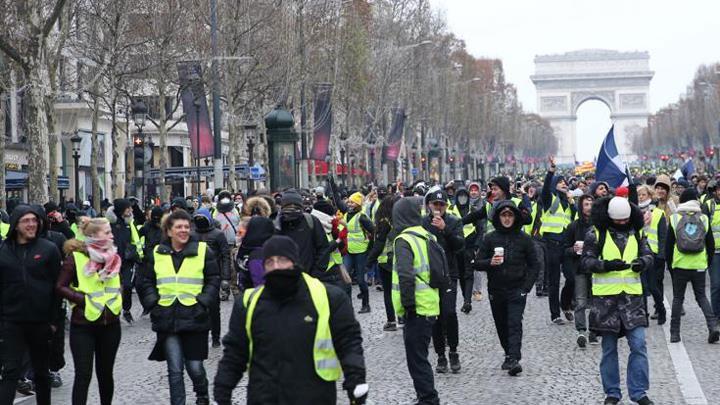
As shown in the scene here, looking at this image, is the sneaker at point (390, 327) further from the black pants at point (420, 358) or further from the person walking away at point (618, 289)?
the person walking away at point (618, 289)

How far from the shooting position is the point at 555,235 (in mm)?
17688

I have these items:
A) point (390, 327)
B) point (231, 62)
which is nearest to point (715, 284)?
point (390, 327)

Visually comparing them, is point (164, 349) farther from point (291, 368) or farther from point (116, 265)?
point (291, 368)

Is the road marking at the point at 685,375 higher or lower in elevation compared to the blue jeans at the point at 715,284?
lower

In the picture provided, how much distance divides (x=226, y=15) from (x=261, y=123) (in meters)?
8.30

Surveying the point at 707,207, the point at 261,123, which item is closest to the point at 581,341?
the point at 707,207

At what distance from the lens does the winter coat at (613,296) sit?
10477 millimetres

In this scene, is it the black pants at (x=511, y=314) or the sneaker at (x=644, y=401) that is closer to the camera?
the sneaker at (x=644, y=401)

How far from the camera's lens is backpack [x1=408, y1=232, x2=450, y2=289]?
10977mm

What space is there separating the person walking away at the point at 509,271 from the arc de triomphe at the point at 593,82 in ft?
536

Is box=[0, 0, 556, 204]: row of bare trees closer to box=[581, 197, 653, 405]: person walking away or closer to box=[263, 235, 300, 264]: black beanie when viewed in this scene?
box=[581, 197, 653, 405]: person walking away

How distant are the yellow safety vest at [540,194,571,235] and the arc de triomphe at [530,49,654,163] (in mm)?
157571

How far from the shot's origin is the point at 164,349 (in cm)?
996

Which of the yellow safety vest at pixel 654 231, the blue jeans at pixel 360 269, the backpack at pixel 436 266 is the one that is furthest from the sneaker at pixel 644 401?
the blue jeans at pixel 360 269
